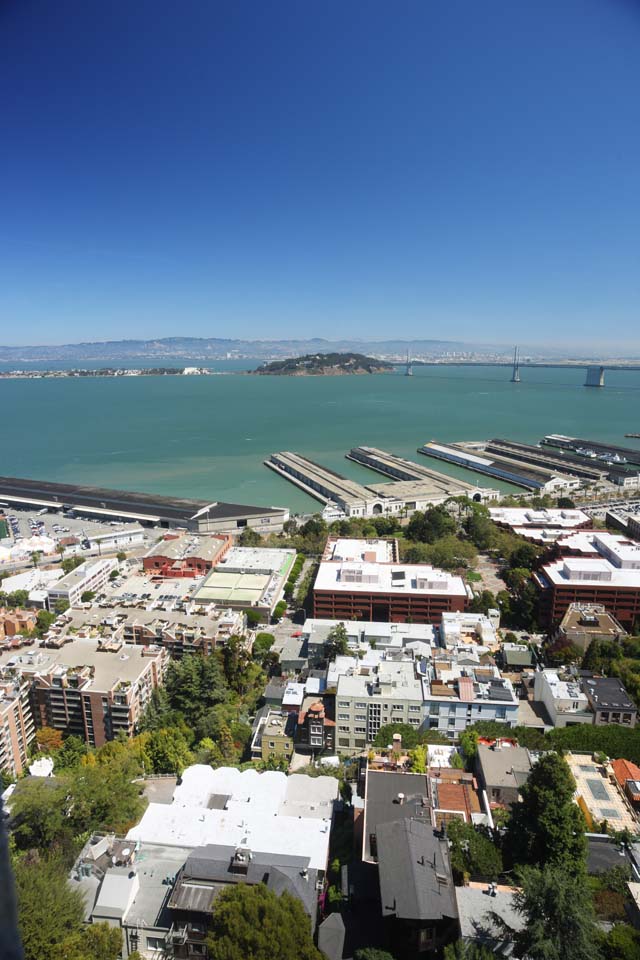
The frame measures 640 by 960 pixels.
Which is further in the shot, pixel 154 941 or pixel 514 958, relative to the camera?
pixel 154 941

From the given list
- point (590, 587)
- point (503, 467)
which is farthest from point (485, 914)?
point (503, 467)

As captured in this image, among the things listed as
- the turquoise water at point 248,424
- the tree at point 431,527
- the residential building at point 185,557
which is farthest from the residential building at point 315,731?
the turquoise water at point 248,424

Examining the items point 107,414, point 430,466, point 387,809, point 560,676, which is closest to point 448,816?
point 387,809

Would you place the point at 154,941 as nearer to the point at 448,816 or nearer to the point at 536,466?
the point at 448,816

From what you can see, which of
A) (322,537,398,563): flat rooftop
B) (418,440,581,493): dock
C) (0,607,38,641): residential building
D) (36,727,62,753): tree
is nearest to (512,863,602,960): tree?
(36,727,62,753): tree

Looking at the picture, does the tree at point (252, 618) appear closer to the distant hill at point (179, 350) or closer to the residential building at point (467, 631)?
the residential building at point (467, 631)

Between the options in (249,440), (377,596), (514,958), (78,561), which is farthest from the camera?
(249,440)

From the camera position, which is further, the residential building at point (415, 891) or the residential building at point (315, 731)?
the residential building at point (315, 731)
